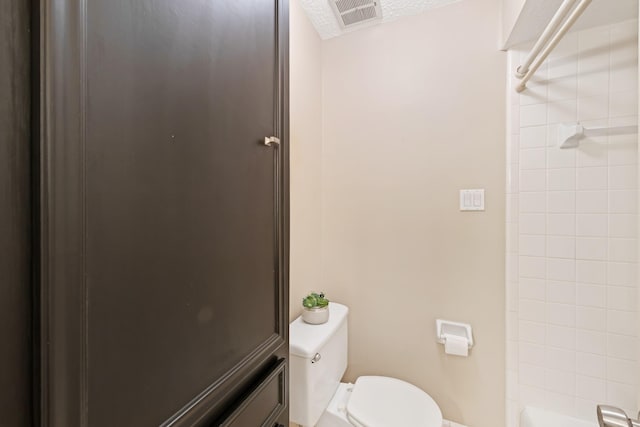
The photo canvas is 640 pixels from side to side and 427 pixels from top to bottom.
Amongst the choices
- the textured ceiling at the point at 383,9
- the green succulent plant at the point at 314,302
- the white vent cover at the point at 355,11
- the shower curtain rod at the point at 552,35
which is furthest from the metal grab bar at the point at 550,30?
the green succulent plant at the point at 314,302

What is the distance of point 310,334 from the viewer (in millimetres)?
1185

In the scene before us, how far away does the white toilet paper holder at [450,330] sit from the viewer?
1338 millimetres

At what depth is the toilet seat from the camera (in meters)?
1.13

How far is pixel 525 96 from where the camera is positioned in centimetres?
126

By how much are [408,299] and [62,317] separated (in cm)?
149

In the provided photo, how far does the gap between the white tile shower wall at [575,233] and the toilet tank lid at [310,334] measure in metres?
0.86

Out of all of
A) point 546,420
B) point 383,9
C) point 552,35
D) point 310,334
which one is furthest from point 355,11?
point 546,420

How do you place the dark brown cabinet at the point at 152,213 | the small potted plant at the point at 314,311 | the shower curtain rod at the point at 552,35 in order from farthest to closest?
the small potted plant at the point at 314,311
the shower curtain rod at the point at 552,35
the dark brown cabinet at the point at 152,213

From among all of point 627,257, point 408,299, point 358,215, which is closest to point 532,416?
point 408,299

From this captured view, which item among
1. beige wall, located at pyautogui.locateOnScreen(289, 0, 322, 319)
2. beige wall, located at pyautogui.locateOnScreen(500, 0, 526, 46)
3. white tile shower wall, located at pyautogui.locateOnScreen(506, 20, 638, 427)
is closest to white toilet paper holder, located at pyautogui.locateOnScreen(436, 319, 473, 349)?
white tile shower wall, located at pyautogui.locateOnScreen(506, 20, 638, 427)

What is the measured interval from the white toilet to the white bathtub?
1.36 ft

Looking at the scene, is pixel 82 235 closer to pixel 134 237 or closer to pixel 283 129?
pixel 134 237

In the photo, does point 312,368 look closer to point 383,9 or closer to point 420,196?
point 420,196

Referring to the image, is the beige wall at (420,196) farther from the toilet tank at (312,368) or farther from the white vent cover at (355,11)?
the toilet tank at (312,368)
